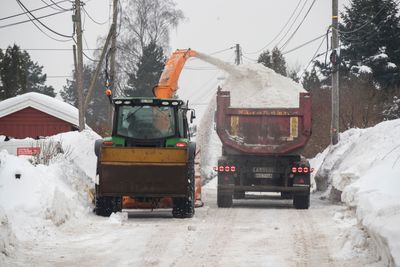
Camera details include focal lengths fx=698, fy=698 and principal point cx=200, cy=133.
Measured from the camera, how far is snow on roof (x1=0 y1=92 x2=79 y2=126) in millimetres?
32000

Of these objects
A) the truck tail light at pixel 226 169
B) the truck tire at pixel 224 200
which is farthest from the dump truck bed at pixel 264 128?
the truck tire at pixel 224 200

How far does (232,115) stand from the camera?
17.9 meters

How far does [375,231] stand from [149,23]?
2037 inches

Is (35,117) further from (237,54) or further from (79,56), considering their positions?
(237,54)

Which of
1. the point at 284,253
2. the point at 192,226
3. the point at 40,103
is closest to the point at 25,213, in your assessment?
the point at 192,226

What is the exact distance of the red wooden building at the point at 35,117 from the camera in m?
32.1

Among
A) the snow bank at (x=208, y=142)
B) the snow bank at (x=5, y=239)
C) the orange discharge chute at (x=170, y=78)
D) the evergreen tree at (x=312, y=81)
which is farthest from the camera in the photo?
the evergreen tree at (x=312, y=81)

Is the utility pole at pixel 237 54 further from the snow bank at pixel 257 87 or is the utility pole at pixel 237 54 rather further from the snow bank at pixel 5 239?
the snow bank at pixel 5 239

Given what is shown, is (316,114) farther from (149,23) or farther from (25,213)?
(149,23)

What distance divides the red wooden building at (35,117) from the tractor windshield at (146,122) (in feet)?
56.8

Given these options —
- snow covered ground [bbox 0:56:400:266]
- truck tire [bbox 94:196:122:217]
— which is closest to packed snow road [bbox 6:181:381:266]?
snow covered ground [bbox 0:56:400:266]

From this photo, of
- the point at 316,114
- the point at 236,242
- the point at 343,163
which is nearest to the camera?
the point at 236,242

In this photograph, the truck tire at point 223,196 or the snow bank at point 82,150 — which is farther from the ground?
the snow bank at point 82,150

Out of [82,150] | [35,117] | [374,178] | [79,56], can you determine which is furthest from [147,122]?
[35,117]
